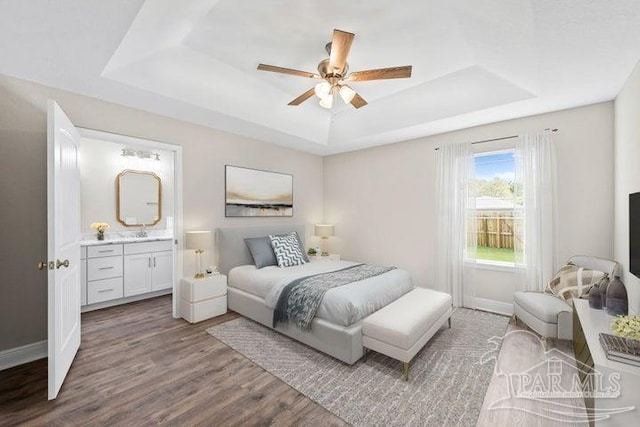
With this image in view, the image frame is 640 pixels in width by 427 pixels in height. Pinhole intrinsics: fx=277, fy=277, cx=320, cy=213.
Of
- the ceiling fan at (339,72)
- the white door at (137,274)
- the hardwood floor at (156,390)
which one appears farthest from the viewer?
the white door at (137,274)

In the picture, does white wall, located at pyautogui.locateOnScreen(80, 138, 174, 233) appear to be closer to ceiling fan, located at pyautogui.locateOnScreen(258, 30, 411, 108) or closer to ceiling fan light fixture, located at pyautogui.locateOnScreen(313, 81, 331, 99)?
ceiling fan, located at pyautogui.locateOnScreen(258, 30, 411, 108)

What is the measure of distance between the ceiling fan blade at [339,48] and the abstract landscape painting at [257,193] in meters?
2.41

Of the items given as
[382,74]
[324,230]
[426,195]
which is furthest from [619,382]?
[324,230]

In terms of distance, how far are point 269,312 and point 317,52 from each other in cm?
282

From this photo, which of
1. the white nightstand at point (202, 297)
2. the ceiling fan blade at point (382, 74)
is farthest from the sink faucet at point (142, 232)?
the ceiling fan blade at point (382, 74)

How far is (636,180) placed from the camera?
225cm

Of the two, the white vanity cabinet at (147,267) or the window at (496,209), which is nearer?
the window at (496,209)

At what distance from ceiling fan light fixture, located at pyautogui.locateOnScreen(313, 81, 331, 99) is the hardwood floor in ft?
8.35

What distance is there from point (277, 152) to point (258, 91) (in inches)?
55.0

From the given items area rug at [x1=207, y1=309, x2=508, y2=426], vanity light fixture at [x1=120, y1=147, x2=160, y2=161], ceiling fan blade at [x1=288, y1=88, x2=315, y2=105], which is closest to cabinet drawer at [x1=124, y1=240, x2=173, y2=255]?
vanity light fixture at [x1=120, y1=147, x2=160, y2=161]

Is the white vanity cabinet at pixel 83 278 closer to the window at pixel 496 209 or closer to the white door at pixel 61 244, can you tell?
the white door at pixel 61 244

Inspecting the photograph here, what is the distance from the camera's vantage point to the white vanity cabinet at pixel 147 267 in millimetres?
4152

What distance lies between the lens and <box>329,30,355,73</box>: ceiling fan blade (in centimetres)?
199

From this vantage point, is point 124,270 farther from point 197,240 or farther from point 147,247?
point 197,240
